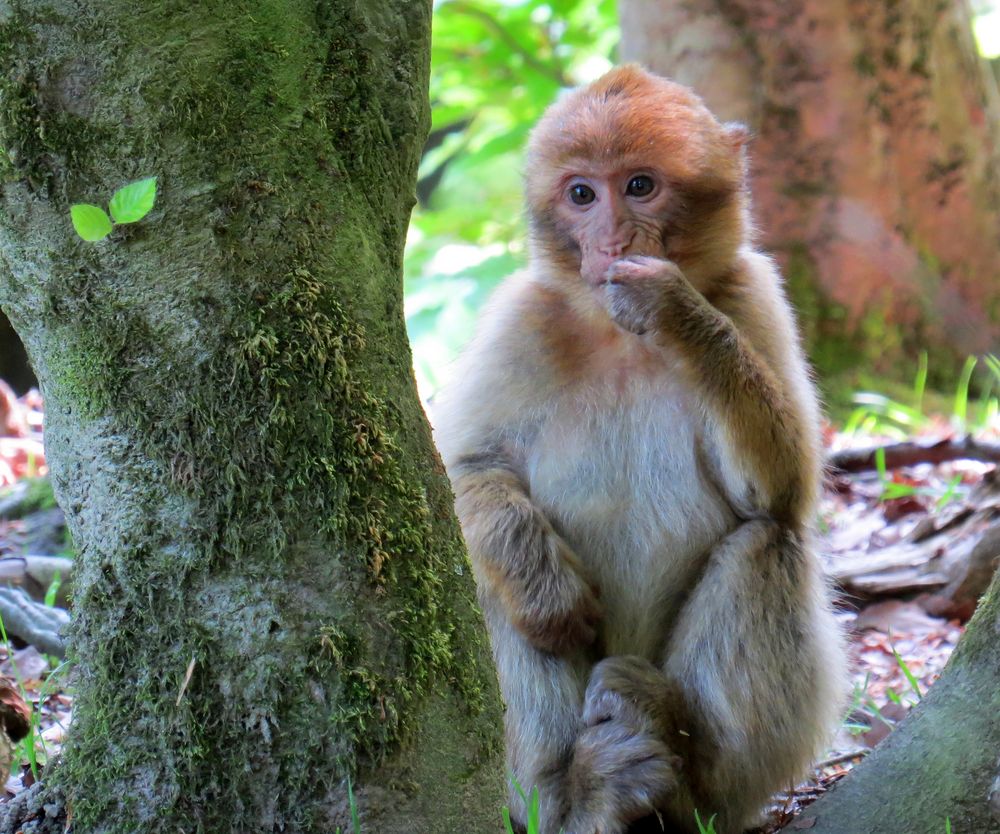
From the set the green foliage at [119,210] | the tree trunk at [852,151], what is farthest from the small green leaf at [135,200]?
the tree trunk at [852,151]

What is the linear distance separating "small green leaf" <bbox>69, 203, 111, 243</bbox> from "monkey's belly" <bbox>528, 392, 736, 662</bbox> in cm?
181

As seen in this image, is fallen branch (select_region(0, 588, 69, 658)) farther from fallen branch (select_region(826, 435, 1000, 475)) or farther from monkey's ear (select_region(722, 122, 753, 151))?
fallen branch (select_region(826, 435, 1000, 475))

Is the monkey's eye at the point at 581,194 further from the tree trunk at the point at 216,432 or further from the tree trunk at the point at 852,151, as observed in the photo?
the tree trunk at the point at 852,151

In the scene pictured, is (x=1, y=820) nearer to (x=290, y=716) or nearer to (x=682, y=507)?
(x=290, y=716)

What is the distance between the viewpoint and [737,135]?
3.91 meters

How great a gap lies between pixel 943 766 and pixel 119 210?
1.95 meters

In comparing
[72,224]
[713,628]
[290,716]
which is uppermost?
[72,224]

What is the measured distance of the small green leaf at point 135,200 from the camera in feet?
6.33

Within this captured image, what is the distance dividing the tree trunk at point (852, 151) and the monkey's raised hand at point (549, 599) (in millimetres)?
4211

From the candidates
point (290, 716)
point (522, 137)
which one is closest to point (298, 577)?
point (290, 716)

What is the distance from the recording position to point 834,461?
6.11 m

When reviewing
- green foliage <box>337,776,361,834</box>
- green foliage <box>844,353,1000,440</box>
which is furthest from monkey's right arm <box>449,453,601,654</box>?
green foliage <box>844,353,1000,440</box>

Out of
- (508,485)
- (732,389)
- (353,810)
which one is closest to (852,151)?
(732,389)

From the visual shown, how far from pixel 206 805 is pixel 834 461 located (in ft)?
14.8
